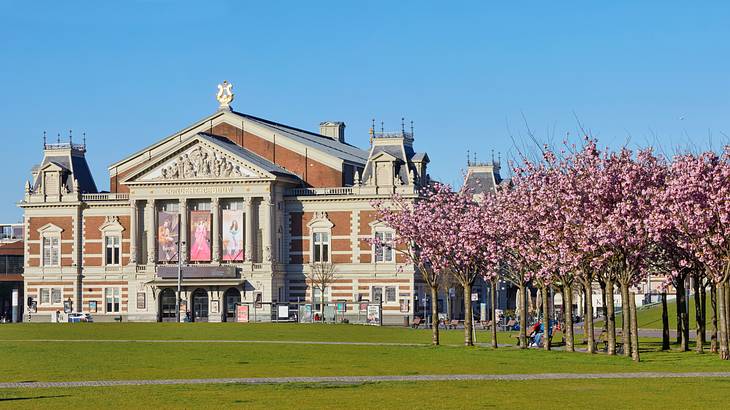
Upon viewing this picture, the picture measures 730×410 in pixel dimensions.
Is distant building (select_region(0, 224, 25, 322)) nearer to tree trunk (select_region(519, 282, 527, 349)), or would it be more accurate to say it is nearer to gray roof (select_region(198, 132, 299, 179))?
gray roof (select_region(198, 132, 299, 179))

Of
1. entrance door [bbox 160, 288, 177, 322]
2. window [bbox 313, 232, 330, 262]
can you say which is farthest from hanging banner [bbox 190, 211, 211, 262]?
window [bbox 313, 232, 330, 262]

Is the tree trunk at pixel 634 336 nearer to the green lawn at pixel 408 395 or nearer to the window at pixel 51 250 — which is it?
the green lawn at pixel 408 395

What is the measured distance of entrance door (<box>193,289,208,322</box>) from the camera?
133625 mm

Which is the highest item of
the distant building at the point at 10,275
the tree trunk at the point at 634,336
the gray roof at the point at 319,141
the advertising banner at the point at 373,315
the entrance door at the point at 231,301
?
the gray roof at the point at 319,141

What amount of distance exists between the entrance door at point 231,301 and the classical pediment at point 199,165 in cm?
1021

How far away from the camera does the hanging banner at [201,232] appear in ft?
435

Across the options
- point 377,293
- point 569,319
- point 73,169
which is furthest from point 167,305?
point 569,319

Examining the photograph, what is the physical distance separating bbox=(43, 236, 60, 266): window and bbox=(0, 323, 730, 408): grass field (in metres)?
55.8

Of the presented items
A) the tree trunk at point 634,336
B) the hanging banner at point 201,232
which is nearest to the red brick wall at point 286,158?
the hanging banner at point 201,232

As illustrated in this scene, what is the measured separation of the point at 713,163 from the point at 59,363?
25475mm

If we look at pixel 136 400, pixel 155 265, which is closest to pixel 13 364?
pixel 136 400

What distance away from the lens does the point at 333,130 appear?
515 ft

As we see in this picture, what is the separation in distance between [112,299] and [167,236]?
9.19 meters

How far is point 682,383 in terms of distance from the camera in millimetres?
42625
